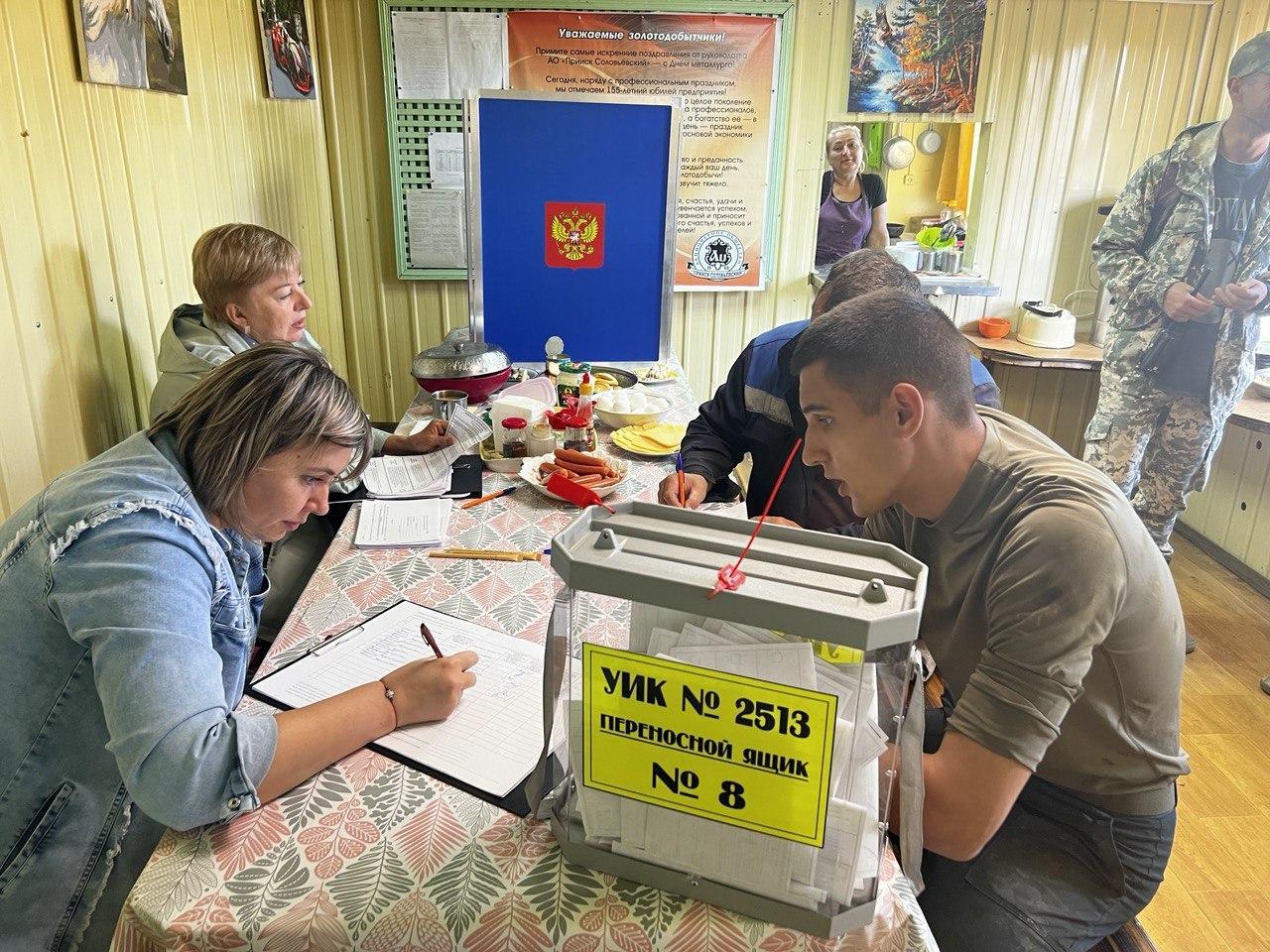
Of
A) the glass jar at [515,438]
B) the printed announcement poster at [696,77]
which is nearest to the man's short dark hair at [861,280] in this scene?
the glass jar at [515,438]

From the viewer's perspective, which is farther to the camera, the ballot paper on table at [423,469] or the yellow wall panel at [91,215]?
the ballot paper on table at [423,469]

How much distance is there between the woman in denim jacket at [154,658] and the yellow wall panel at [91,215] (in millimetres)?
718

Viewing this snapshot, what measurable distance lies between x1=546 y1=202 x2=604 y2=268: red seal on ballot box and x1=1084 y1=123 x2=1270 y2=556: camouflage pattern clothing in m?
1.83

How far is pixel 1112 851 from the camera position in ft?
3.93

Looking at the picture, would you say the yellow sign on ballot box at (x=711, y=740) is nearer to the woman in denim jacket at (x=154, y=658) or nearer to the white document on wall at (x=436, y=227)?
→ the woman in denim jacket at (x=154, y=658)

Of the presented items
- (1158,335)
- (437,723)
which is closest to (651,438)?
(437,723)

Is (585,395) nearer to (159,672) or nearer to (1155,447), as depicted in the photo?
(159,672)

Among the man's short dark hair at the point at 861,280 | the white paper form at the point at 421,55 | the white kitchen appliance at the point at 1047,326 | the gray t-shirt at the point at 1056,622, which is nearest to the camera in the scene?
the gray t-shirt at the point at 1056,622

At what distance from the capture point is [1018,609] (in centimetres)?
102

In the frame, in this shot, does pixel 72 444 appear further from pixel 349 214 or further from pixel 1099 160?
pixel 1099 160

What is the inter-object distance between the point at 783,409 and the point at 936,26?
2.59 metres

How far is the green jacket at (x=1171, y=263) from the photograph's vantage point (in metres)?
2.75

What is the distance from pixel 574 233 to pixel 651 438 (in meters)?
1.00

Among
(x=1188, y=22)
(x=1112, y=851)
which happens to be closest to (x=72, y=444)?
(x=1112, y=851)
